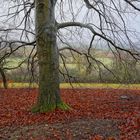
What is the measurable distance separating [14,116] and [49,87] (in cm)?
191

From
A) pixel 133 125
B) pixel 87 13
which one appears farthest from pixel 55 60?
pixel 133 125

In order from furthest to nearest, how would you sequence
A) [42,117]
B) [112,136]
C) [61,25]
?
[61,25]
[42,117]
[112,136]

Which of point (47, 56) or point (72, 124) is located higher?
point (47, 56)

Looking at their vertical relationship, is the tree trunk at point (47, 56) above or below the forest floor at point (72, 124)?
above

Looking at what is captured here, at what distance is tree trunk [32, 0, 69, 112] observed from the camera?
54.5ft

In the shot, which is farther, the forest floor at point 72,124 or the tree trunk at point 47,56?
the tree trunk at point 47,56

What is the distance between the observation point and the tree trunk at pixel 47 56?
54.5 ft

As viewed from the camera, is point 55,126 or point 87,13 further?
point 87,13

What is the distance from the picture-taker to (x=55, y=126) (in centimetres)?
1330

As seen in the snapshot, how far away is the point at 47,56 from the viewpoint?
16656 mm

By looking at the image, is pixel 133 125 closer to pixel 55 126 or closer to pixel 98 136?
pixel 98 136

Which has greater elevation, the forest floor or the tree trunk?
the tree trunk

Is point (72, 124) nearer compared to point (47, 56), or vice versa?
point (72, 124)

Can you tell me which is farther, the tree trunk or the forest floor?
the tree trunk
